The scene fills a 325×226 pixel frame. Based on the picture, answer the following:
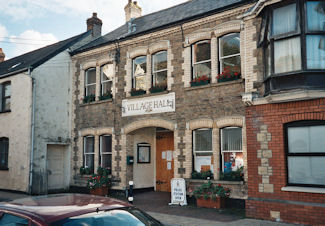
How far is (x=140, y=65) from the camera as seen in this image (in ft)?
50.4

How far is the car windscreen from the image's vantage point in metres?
3.55

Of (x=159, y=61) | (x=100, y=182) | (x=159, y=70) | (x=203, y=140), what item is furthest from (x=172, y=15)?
(x=100, y=182)

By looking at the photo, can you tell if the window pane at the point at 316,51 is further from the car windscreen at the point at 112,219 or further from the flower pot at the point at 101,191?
the flower pot at the point at 101,191

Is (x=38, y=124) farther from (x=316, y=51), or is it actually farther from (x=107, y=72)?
(x=316, y=51)

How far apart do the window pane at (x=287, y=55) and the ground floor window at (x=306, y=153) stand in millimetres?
1646

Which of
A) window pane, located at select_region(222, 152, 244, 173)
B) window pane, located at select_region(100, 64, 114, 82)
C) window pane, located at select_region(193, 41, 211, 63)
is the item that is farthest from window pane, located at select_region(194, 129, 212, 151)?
window pane, located at select_region(100, 64, 114, 82)

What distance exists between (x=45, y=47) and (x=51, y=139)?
7.51 meters

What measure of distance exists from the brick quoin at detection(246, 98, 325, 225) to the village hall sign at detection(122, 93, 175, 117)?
4001mm

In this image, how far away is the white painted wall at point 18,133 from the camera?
16.4m

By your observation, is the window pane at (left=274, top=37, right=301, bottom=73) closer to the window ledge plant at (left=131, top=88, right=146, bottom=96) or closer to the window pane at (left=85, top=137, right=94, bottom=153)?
the window ledge plant at (left=131, top=88, right=146, bottom=96)

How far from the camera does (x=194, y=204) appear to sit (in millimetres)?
12344

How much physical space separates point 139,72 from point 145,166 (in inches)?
179

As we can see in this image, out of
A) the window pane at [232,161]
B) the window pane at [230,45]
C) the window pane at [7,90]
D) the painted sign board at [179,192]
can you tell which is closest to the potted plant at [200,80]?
the window pane at [230,45]

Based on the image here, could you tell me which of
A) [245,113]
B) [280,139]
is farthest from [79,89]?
[280,139]
